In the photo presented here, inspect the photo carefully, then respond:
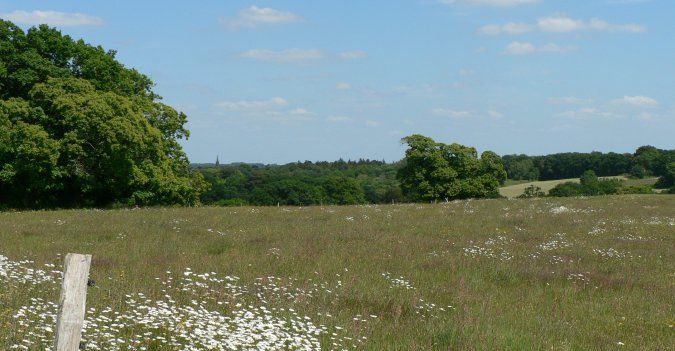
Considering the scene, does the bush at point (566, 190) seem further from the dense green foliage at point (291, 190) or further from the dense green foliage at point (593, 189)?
the dense green foliage at point (291, 190)

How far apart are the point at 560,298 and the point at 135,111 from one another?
3541cm

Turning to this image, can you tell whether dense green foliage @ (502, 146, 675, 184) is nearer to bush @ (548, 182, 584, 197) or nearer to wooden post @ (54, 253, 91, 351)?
bush @ (548, 182, 584, 197)

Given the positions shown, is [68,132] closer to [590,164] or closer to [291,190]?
[291,190]

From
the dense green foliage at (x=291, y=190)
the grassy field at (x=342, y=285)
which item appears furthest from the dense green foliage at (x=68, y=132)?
the dense green foliage at (x=291, y=190)

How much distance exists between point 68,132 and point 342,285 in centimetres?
2929

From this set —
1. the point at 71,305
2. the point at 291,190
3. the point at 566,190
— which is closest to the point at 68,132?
the point at 71,305

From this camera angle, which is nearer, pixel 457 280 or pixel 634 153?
pixel 457 280

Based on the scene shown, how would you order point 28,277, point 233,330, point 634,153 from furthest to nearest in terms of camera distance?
point 634,153 < point 28,277 < point 233,330

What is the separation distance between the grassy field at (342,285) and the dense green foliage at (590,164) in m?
102

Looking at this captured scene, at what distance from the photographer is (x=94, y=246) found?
16344mm

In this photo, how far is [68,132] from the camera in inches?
1405

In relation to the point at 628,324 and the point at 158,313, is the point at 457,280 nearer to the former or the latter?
the point at 628,324

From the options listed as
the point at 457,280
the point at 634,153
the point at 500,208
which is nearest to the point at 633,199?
the point at 500,208

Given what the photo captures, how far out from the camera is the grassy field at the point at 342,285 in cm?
796
